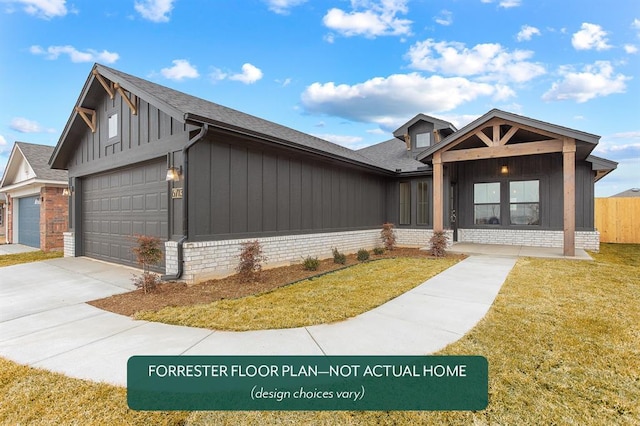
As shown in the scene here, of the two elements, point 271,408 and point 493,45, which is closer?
point 271,408

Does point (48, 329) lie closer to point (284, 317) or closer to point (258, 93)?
point (284, 317)

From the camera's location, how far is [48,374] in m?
2.61

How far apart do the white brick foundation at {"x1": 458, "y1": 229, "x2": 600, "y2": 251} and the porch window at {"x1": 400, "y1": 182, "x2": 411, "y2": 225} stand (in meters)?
2.26

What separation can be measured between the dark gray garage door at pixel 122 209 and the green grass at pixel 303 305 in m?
3.10

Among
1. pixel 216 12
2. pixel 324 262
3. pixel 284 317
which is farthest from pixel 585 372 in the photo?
pixel 216 12

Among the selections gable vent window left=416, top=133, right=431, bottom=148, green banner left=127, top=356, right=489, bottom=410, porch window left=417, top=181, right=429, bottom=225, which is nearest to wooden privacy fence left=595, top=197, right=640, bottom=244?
gable vent window left=416, top=133, right=431, bottom=148

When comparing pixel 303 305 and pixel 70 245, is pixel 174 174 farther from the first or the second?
pixel 70 245

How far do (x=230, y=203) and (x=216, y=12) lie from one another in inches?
283

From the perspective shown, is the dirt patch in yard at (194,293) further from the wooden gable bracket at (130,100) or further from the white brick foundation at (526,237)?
the white brick foundation at (526,237)

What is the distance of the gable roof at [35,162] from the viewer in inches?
499

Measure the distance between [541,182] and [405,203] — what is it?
15.9ft

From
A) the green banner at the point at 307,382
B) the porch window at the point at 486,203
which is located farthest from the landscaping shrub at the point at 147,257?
the porch window at the point at 486,203

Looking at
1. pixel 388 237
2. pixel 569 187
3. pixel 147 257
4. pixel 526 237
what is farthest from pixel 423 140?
pixel 147 257

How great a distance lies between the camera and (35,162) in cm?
1330
